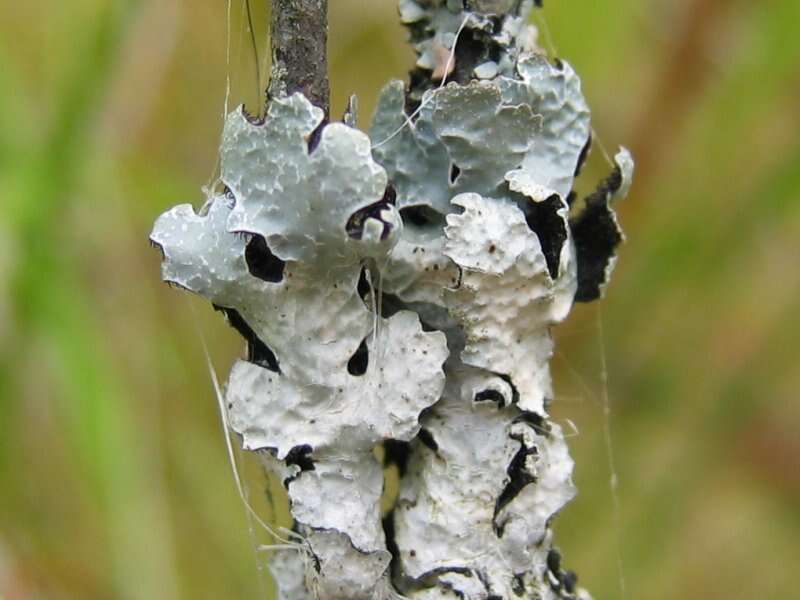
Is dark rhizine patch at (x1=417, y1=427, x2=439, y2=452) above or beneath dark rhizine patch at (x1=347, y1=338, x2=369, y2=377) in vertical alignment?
beneath

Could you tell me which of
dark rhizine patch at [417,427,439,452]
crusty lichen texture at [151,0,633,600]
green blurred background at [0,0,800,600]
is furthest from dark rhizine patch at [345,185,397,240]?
green blurred background at [0,0,800,600]

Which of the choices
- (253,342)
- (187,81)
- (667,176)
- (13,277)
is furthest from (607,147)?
(253,342)

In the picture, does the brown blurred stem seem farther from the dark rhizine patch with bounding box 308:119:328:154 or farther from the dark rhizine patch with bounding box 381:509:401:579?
the dark rhizine patch with bounding box 381:509:401:579

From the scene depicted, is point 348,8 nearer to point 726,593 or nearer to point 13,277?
point 13,277

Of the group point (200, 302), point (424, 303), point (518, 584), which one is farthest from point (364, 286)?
point (200, 302)

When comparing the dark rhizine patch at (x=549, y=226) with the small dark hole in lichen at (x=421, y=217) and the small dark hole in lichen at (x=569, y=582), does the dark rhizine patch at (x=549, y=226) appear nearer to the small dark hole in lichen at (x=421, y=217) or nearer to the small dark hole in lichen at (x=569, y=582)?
the small dark hole in lichen at (x=421, y=217)

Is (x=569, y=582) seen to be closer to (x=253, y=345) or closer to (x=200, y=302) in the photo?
(x=253, y=345)
